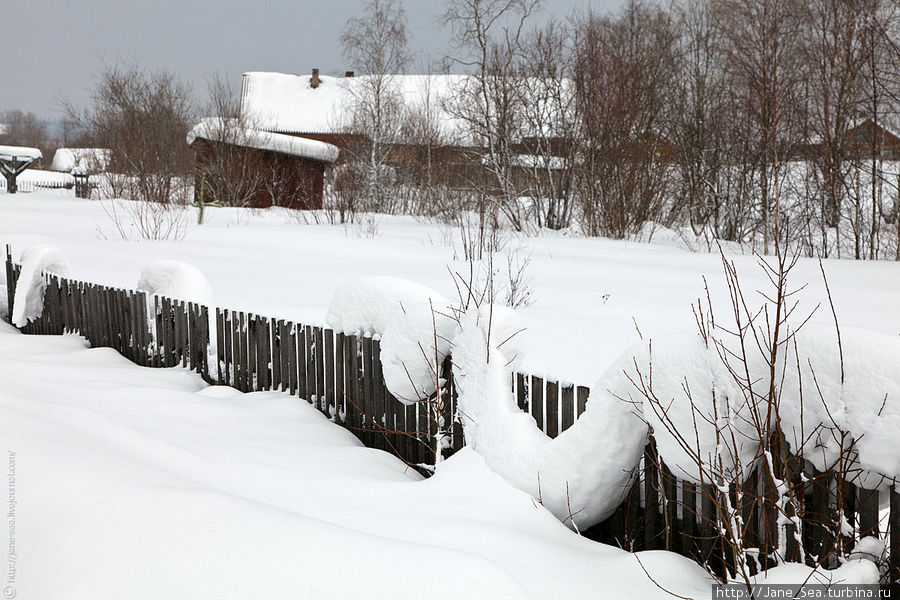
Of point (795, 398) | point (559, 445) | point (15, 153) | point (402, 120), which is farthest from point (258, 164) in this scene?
point (795, 398)

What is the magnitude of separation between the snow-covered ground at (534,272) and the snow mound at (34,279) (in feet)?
6.75

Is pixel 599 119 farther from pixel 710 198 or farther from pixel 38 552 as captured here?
pixel 38 552

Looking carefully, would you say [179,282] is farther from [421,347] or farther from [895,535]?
[895,535]

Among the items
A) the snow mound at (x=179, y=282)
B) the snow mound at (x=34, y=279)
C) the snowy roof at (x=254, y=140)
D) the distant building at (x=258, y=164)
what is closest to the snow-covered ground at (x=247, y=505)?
the snow mound at (x=179, y=282)

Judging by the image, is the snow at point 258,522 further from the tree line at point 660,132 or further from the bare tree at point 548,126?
the bare tree at point 548,126

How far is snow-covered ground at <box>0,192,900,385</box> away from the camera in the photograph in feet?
25.2

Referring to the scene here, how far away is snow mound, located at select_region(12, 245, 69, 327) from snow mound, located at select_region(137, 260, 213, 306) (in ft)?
7.49

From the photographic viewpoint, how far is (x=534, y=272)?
1215 centimetres

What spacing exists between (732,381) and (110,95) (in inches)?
1208

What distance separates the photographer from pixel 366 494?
132 inches

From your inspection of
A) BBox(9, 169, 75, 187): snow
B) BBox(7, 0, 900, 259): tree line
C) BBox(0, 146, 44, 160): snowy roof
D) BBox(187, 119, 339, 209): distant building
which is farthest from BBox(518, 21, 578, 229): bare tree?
BBox(9, 169, 75, 187): snow

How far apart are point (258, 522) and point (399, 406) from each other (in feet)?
6.74

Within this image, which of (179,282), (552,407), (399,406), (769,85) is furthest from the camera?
(769,85)

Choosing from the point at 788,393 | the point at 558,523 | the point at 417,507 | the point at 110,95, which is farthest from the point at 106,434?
the point at 110,95
